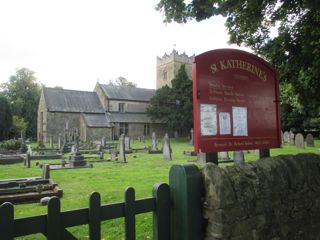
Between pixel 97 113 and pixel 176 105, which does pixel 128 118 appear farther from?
pixel 176 105

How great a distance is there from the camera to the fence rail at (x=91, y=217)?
2125 mm

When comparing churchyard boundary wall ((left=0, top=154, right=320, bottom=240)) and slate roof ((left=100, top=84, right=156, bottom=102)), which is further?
slate roof ((left=100, top=84, right=156, bottom=102))

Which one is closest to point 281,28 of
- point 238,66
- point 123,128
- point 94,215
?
point 238,66

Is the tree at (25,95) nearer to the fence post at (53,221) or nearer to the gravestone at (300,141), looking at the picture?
the gravestone at (300,141)

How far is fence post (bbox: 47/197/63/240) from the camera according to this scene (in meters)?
2.26

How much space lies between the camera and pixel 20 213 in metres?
6.30

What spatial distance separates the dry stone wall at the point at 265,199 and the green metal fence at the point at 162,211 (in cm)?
16

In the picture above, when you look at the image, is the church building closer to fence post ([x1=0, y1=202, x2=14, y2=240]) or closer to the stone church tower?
the stone church tower

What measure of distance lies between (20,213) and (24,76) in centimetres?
6581

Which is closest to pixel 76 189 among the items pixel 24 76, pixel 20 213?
pixel 20 213

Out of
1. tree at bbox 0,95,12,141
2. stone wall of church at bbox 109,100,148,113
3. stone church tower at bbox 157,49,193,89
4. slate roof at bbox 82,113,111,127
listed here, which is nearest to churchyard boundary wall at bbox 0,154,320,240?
tree at bbox 0,95,12,141

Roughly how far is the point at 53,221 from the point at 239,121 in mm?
2589

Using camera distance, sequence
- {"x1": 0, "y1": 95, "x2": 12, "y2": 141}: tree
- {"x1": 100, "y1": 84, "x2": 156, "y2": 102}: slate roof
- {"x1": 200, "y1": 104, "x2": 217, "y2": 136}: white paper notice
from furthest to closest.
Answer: {"x1": 100, "y1": 84, "x2": 156, "y2": 102}: slate roof < {"x1": 0, "y1": 95, "x2": 12, "y2": 141}: tree < {"x1": 200, "y1": 104, "x2": 217, "y2": 136}: white paper notice

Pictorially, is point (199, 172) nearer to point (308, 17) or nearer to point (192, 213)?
point (192, 213)
